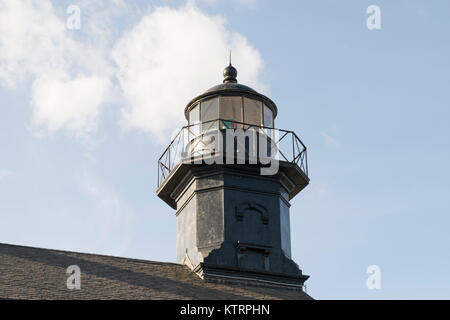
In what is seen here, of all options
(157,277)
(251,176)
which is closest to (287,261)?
(251,176)

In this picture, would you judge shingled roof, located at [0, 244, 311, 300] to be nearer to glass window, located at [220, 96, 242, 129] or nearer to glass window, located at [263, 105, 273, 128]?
glass window, located at [220, 96, 242, 129]

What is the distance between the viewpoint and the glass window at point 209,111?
21.1 m

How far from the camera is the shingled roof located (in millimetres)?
15828

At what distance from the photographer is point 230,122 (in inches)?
808

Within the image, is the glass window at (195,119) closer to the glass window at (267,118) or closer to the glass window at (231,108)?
the glass window at (231,108)

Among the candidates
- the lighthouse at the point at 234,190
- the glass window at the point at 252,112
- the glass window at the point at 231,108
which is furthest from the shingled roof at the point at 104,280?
the glass window at the point at 252,112

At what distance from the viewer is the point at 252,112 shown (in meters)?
21.3

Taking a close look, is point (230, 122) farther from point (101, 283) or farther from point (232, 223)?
point (101, 283)

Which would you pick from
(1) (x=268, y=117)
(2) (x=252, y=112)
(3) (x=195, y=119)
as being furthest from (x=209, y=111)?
(1) (x=268, y=117)

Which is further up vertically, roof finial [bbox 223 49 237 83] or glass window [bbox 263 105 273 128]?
roof finial [bbox 223 49 237 83]

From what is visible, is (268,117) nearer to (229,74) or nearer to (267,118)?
(267,118)

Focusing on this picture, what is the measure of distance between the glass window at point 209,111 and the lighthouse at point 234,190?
0.03m

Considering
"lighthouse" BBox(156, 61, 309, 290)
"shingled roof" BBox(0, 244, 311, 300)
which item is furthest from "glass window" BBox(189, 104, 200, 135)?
"shingled roof" BBox(0, 244, 311, 300)

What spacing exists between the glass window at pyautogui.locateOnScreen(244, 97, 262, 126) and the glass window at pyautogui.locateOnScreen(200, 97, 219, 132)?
30.0 inches
